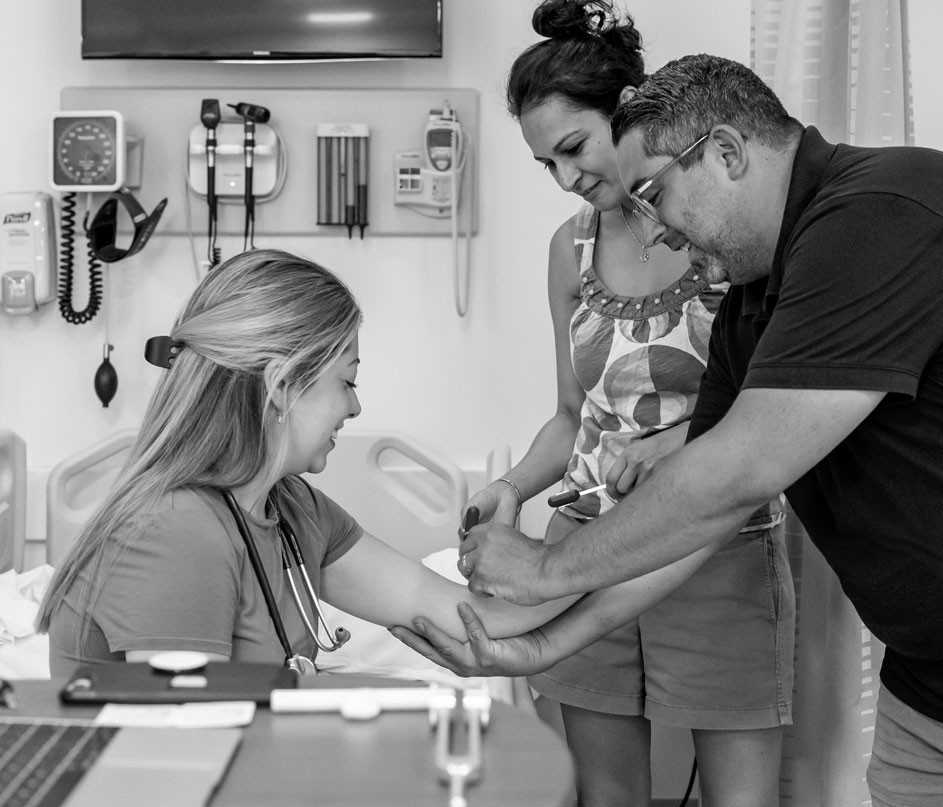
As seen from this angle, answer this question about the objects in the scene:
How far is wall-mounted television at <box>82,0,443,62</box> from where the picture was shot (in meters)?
2.74

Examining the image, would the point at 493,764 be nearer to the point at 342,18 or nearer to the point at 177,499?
the point at 177,499

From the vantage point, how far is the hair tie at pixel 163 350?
4.83ft

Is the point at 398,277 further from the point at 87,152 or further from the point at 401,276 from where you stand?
the point at 87,152

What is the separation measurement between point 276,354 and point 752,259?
0.62 meters

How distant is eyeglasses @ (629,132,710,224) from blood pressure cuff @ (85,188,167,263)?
161 cm

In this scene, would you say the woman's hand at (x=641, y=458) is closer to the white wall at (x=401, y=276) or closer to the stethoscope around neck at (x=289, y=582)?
the stethoscope around neck at (x=289, y=582)

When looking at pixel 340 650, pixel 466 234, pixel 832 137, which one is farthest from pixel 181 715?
pixel 466 234

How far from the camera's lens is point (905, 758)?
1.50 meters

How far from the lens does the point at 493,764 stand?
763 mm

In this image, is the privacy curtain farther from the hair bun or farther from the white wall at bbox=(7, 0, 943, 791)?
the white wall at bbox=(7, 0, 943, 791)

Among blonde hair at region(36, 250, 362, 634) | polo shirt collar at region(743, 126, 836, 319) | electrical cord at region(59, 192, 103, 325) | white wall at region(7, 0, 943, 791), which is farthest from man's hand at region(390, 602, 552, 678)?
electrical cord at region(59, 192, 103, 325)

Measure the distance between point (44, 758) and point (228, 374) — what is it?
0.79 m

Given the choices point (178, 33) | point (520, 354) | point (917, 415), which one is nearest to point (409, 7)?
point (178, 33)

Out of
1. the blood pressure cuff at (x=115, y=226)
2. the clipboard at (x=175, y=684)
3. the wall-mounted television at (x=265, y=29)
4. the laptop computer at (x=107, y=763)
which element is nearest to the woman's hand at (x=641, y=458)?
the clipboard at (x=175, y=684)
